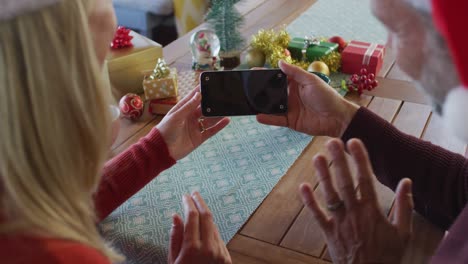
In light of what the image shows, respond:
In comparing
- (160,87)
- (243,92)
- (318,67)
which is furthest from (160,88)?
(318,67)

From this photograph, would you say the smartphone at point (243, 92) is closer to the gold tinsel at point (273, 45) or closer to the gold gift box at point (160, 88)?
the gold gift box at point (160, 88)

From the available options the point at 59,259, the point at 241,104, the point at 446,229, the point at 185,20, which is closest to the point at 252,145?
the point at 241,104

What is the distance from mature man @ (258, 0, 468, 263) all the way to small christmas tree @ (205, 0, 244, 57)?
0.37 metres

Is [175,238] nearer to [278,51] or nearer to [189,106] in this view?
Answer: [189,106]

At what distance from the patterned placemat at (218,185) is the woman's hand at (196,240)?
0.13 ft

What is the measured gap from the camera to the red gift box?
4.02 feet

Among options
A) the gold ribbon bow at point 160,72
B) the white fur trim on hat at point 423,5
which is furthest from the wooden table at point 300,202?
the white fur trim on hat at point 423,5

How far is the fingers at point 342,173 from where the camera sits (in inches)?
25.1

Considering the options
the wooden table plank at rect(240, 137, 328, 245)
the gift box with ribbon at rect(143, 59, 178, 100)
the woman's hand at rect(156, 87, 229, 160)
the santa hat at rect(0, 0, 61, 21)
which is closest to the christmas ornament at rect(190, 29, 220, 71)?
the gift box with ribbon at rect(143, 59, 178, 100)

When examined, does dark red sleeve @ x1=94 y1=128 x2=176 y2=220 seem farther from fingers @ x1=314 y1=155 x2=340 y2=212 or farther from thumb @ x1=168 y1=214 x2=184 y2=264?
fingers @ x1=314 y1=155 x2=340 y2=212

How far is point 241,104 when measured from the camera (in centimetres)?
92

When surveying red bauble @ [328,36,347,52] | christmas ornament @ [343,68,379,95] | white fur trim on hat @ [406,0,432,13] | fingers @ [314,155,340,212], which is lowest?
christmas ornament @ [343,68,379,95]

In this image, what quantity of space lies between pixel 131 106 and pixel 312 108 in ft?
1.32

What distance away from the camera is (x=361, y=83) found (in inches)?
45.6
